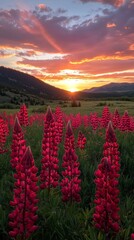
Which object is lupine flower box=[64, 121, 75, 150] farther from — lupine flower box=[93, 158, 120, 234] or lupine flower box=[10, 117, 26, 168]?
lupine flower box=[93, 158, 120, 234]

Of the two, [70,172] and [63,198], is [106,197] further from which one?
[63,198]

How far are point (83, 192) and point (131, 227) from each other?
1.87 metres

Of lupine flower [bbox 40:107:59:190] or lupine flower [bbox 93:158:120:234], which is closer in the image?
lupine flower [bbox 93:158:120:234]

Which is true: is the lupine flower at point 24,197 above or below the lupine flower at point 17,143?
below

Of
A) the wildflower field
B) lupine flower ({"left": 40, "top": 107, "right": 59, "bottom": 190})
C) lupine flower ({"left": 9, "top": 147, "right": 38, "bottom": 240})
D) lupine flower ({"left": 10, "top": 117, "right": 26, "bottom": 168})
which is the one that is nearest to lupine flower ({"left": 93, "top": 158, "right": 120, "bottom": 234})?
the wildflower field

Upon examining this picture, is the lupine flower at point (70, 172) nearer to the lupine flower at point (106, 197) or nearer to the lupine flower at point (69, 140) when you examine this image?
the lupine flower at point (69, 140)

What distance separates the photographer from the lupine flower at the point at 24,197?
12.0ft

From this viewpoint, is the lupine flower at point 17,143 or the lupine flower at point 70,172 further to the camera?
the lupine flower at point 17,143

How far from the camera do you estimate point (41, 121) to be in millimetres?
16578

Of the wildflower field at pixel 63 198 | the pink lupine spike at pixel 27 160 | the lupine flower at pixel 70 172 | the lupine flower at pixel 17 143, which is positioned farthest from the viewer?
the lupine flower at pixel 17 143

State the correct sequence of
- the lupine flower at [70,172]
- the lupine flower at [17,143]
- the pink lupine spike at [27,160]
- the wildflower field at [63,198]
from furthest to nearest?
1. the lupine flower at [17,143]
2. the lupine flower at [70,172]
3. the wildflower field at [63,198]
4. the pink lupine spike at [27,160]

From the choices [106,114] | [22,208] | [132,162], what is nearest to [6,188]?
[22,208]

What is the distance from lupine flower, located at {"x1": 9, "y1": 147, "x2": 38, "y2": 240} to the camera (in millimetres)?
3663

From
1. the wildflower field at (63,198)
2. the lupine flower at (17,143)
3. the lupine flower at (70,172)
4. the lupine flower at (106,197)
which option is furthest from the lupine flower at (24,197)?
the lupine flower at (17,143)
